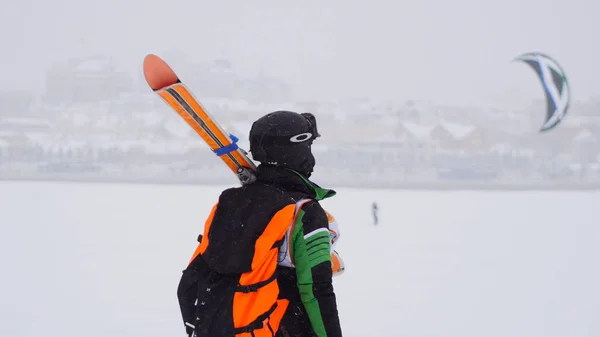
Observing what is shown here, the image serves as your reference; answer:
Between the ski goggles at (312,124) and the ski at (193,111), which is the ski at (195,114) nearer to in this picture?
the ski at (193,111)

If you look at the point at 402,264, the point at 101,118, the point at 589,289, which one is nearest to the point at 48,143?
the point at 101,118

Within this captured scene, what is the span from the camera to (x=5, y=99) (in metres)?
52.4

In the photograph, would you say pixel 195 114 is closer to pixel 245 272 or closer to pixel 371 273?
pixel 245 272

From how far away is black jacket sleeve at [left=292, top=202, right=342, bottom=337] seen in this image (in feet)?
5.25

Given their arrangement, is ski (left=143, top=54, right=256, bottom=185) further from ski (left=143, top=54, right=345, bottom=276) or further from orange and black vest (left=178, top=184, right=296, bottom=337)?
orange and black vest (left=178, top=184, right=296, bottom=337)

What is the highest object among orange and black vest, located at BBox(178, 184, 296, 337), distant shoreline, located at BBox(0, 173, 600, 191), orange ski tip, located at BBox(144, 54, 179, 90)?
distant shoreline, located at BBox(0, 173, 600, 191)

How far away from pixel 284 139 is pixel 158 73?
43 centimetres

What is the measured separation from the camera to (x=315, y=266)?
1599mm

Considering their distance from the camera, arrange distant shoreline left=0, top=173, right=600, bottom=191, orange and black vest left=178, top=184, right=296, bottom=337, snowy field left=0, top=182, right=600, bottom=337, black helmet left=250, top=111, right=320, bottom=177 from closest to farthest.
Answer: orange and black vest left=178, top=184, right=296, bottom=337 < black helmet left=250, top=111, right=320, bottom=177 < snowy field left=0, top=182, right=600, bottom=337 < distant shoreline left=0, top=173, right=600, bottom=191

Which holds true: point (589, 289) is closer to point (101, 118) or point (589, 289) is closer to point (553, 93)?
point (553, 93)

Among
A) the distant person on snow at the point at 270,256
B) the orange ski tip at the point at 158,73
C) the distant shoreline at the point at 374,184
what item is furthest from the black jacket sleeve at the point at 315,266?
the distant shoreline at the point at 374,184

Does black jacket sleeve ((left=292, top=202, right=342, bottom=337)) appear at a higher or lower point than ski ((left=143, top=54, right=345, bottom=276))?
lower

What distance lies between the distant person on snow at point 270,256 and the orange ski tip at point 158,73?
30 centimetres

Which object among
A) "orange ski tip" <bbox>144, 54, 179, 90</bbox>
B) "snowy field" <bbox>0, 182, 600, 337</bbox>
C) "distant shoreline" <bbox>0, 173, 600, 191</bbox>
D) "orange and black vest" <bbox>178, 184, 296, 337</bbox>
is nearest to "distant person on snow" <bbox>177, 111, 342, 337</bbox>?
"orange and black vest" <bbox>178, 184, 296, 337</bbox>
